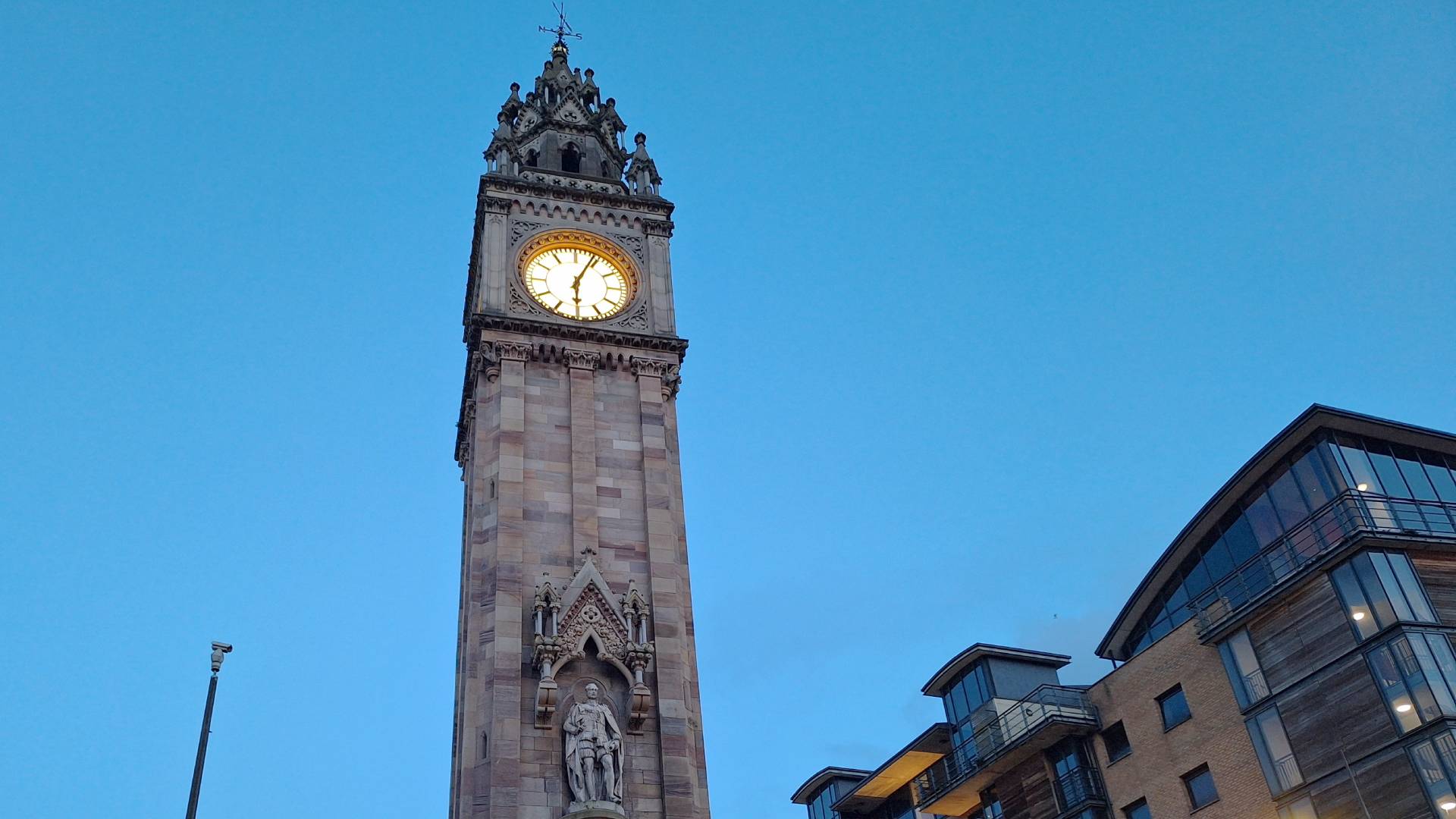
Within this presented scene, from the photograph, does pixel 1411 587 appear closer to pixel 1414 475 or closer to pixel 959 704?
pixel 1414 475

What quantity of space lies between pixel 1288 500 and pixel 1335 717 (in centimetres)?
986

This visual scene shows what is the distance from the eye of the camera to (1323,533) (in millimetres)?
48281

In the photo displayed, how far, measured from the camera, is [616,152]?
5800 centimetres

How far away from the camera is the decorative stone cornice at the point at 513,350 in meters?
47.4

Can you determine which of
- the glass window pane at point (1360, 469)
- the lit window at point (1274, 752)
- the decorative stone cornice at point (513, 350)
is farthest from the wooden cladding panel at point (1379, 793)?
the decorative stone cornice at point (513, 350)

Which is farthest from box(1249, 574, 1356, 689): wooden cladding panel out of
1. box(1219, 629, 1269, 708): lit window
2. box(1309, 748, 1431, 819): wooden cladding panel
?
box(1309, 748, 1431, 819): wooden cladding panel

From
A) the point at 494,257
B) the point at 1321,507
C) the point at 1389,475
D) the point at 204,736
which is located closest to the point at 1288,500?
the point at 1321,507

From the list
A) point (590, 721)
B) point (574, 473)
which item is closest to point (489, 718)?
point (590, 721)

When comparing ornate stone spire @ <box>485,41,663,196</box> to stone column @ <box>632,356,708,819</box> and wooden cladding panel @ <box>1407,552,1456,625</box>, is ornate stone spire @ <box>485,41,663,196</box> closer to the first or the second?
stone column @ <box>632,356,708,819</box>

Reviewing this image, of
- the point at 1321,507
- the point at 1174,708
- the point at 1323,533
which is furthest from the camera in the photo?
the point at 1174,708

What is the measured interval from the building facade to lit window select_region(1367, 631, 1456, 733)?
5 cm

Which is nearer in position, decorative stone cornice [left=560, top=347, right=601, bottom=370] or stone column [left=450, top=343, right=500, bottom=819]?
stone column [left=450, top=343, right=500, bottom=819]

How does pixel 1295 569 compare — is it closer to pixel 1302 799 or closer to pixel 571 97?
pixel 1302 799

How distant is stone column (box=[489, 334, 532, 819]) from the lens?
124 feet
